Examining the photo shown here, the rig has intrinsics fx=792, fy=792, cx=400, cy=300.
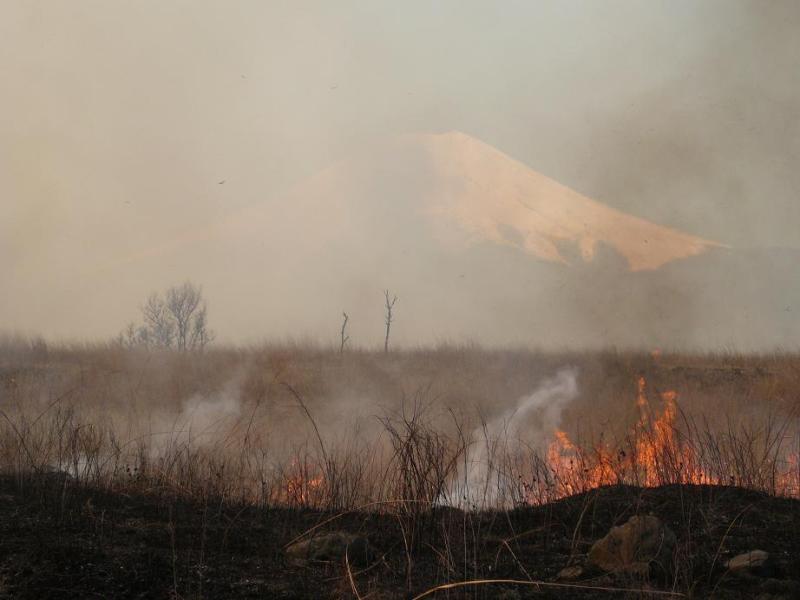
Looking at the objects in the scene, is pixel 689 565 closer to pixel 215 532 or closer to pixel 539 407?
pixel 215 532

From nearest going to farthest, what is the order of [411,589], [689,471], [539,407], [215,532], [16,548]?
1. [411,589]
2. [16,548]
3. [215,532]
4. [689,471]
5. [539,407]

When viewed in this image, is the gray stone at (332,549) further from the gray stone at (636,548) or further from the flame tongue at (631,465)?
the flame tongue at (631,465)

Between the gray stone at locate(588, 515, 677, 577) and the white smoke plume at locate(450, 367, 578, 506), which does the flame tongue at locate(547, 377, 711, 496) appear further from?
the gray stone at locate(588, 515, 677, 577)

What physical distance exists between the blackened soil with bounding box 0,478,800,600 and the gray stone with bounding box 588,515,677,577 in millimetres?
86

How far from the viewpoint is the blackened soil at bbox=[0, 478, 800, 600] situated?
152 inches

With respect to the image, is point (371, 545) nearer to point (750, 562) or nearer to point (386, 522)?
point (386, 522)

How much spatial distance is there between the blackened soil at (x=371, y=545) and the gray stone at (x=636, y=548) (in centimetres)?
9

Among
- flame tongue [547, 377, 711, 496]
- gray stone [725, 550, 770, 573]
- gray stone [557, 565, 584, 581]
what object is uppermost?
flame tongue [547, 377, 711, 496]

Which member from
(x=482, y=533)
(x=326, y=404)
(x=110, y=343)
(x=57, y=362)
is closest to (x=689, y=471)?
(x=482, y=533)

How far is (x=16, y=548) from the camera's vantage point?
4160 mm

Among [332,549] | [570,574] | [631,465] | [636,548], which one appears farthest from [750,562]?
[631,465]

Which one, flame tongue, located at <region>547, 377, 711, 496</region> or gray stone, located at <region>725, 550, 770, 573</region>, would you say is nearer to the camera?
gray stone, located at <region>725, 550, 770, 573</region>

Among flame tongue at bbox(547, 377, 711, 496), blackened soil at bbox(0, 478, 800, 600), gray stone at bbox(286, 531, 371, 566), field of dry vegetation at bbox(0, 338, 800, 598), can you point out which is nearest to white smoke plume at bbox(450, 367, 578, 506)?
field of dry vegetation at bbox(0, 338, 800, 598)

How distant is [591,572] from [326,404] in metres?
10.4
